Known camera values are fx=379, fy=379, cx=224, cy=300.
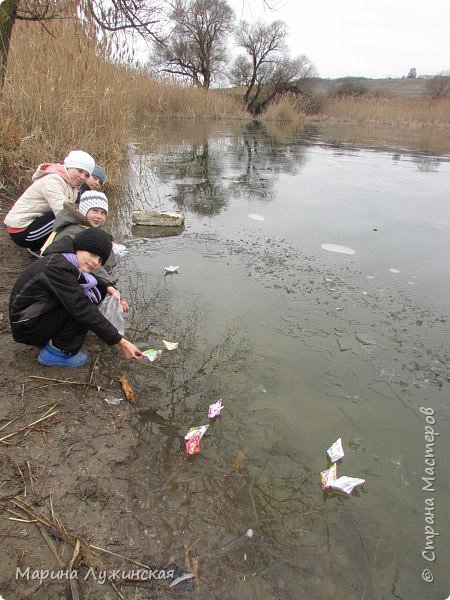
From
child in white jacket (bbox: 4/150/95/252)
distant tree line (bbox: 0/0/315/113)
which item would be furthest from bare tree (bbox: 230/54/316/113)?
child in white jacket (bbox: 4/150/95/252)

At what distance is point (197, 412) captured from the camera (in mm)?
2084

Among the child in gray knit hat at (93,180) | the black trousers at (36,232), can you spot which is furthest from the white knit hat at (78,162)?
the black trousers at (36,232)

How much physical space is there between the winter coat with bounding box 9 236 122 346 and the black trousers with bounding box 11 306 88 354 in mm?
39

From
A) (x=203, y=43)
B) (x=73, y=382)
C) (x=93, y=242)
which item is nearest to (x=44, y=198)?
(x=93, y=242)

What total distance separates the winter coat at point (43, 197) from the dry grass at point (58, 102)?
1.78 metres

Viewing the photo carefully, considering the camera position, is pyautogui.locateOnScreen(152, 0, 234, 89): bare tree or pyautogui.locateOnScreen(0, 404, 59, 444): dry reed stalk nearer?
pyautogui.locateOnScreen(0, 404, 59, 444): dry reed stalk

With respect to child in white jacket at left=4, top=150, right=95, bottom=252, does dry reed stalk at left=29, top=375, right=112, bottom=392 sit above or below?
below

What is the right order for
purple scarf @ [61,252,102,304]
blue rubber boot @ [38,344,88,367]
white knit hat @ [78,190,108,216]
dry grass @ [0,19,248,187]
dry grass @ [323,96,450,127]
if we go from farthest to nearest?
dry grass @ [323,96,450,127] < dry grass @ [0,19,248,187] < white knit hat @ [78,190,108,216] < blue rubber boot @ [38,344,88,367] < purple scarf @ [61,252,102,304]

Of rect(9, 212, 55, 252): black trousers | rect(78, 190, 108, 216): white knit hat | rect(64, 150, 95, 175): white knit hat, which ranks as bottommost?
rect(9, 212, 55, 252): black trousers

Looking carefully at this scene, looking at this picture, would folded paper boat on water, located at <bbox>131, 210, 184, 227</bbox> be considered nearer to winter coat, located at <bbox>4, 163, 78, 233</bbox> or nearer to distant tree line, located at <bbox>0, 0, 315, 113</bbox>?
winter coat, located at <bbox>4, 163, 78, 233</bbox>

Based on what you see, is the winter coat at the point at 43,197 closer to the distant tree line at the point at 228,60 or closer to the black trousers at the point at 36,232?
the black trousers at the point at 36,232

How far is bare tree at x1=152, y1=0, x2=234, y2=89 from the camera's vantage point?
26.8 metres

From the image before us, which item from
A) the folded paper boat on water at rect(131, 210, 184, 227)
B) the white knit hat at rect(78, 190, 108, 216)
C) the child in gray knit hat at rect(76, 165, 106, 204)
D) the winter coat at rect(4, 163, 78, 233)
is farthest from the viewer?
the folded paper boat on water at rect(131, 210, 184, 227)

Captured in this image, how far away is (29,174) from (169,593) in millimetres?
4864
